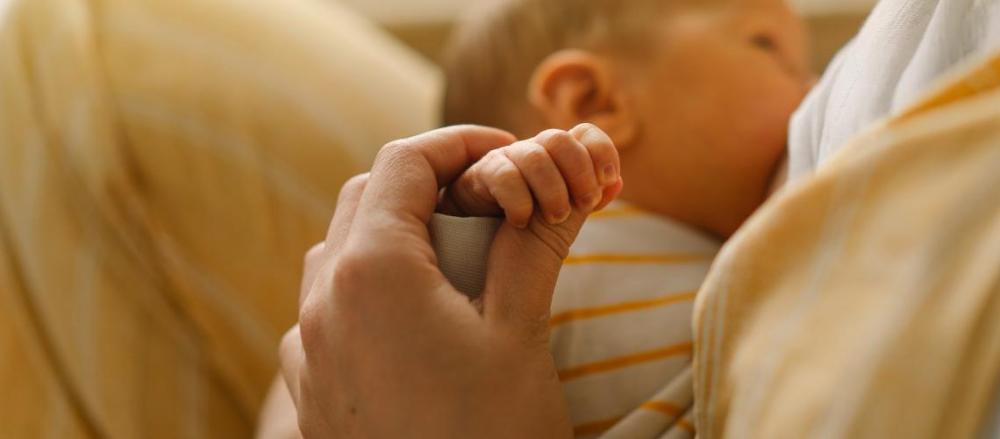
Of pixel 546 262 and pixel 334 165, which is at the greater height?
pixel 546 262

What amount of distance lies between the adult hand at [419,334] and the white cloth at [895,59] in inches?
5.6

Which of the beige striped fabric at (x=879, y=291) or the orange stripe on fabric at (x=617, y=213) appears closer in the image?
the beige striped fabric at (x=879, y=291)

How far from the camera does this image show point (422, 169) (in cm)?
53

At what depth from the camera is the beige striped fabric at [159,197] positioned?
82cm

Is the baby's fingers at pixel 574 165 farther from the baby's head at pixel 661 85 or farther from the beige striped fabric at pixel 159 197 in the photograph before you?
the beige striped fabric at pixel 159 197

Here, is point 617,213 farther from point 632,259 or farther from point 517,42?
point 517,42

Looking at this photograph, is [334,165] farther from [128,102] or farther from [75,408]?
[75,408]

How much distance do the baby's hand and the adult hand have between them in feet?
0.04

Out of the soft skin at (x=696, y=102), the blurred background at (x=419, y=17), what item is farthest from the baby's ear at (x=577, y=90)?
the blurred background at (x=419, y=17)

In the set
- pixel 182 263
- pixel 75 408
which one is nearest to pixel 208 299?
pixel 182 263

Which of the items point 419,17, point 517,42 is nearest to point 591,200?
point 517,42

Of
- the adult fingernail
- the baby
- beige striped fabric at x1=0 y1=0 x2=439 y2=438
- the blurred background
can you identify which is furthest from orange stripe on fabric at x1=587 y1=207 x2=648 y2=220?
the blurred background

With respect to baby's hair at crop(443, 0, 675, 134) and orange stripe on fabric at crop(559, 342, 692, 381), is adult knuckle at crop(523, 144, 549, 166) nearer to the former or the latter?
orange stripe on fabric at crop(559, 342, 692, 381)

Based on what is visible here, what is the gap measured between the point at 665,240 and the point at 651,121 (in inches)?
4.7
